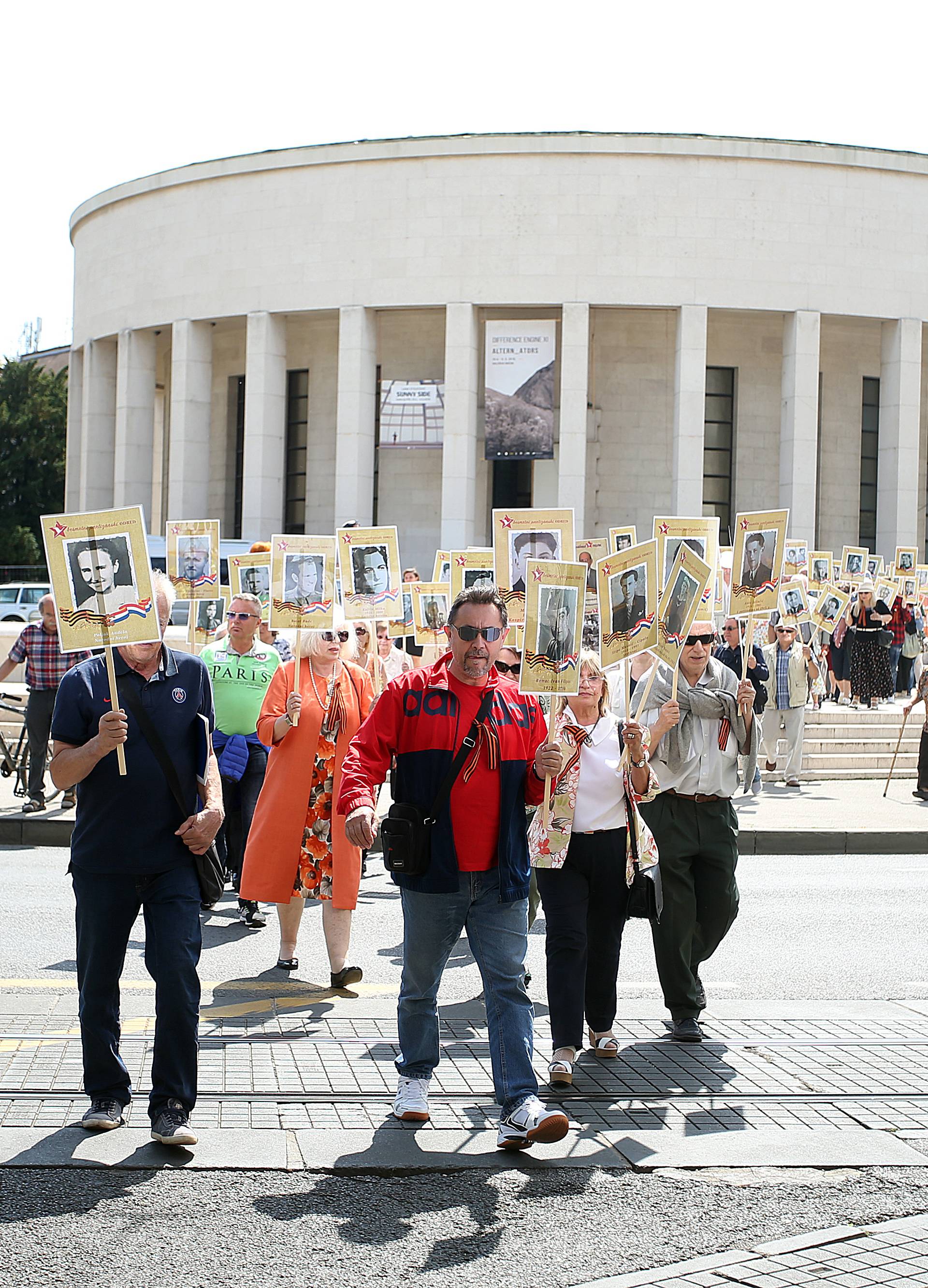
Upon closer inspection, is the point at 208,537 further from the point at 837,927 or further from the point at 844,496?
the point at 844,496

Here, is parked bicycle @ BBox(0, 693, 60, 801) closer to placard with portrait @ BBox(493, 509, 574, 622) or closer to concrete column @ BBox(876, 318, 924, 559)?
placard with portrait @ BBox(493, 509, 574, 622)

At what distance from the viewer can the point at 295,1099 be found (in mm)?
5758

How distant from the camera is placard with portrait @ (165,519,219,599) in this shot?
16.3 meters

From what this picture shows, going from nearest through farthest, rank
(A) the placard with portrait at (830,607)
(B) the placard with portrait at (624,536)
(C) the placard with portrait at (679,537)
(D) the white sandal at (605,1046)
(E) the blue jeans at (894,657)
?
(D) the white sandal at (605,1046), (C) the placard with portrait at (679,537), (B) the placard with portrait at (624,536), (A) the placard with portrait at (830,607), (E) the blue jeans at (894,657)

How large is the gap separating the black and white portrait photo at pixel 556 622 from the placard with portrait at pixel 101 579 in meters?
1.51

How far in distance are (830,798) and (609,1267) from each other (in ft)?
44.8

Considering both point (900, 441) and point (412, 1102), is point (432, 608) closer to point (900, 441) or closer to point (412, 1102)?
point (412, 1102)

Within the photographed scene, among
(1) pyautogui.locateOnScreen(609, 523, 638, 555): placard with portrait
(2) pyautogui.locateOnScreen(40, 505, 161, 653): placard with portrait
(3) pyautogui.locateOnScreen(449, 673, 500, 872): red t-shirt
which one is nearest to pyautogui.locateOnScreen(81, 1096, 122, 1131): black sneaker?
(3) pyautogui.locateOnScreen(449, 673, 500, 872): red t-shirt

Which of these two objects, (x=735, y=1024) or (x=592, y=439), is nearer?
(x=735, y=1024)

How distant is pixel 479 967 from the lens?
552 cm

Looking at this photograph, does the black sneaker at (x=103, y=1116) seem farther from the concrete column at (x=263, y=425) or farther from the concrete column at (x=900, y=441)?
the concrete column at (x=900, y=441)

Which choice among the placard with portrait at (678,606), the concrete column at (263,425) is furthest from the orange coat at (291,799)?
the concrete column at (263,425)

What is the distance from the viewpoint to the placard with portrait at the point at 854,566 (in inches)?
1129

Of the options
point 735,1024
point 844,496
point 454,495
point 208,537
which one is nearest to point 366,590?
point 208,537
